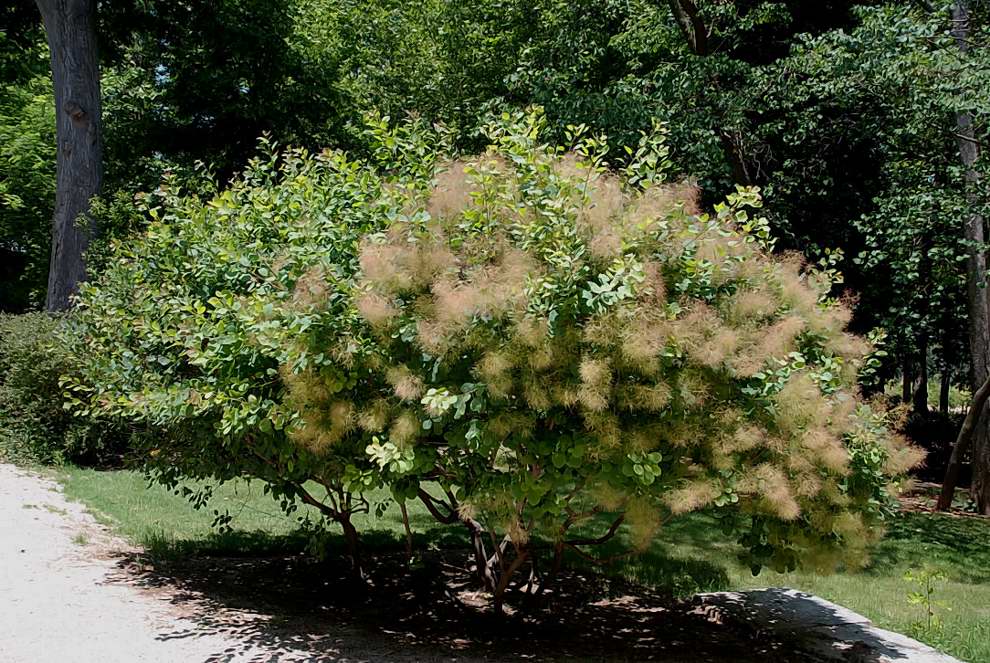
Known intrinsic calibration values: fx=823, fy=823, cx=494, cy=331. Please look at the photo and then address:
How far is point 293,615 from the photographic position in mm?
5676

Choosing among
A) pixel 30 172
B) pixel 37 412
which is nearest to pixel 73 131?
pixel 37 412

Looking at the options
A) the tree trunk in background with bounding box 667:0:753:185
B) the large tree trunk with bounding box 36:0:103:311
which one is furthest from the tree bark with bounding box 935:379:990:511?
the large tree trunk with bounding box 36:0:103:311

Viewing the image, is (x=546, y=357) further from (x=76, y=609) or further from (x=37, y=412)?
(x=37, y=412)

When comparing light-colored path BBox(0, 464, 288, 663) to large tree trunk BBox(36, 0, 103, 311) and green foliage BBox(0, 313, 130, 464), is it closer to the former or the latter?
green foliage BBox(0, 313, 130, 464)

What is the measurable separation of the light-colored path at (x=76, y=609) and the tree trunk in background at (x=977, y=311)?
9721 mm

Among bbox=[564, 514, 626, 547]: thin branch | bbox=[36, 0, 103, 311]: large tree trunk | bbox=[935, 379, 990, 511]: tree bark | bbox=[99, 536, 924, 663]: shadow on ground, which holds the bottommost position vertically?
bbox=[99, 536, 924, 663]: shadow on ground

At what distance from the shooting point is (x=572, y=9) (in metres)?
13.3

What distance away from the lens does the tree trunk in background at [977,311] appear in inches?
414

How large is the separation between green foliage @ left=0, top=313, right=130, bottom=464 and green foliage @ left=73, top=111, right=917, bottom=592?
22.8 ft

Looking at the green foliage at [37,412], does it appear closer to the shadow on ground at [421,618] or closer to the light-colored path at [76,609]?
the light-colored path at [76,609]

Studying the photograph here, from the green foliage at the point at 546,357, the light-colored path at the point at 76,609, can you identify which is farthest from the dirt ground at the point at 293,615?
the green foliage at the point at 546,357

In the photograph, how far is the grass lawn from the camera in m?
6.82

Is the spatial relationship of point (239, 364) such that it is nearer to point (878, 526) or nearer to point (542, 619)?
point (542, 619)

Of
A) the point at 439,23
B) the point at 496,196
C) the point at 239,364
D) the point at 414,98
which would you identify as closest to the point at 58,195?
the point at 414,98
